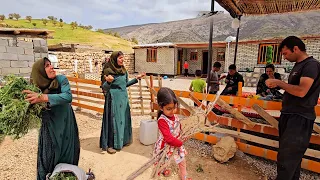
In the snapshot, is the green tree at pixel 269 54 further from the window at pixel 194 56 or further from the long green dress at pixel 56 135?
the long green dress at pixel 56 135

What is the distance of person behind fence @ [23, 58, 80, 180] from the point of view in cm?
227

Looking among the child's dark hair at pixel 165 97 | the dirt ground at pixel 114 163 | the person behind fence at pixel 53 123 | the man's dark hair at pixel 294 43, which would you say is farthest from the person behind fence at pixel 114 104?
the man's dark hair at pixel 294 43

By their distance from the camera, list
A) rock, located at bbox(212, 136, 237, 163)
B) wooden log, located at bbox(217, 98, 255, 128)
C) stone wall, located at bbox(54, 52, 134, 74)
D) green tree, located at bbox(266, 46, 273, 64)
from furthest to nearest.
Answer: stone wall, located at bbox(54, 52, 134, 74) < green tree, located at bbox(266, 46, 273, 64) < rock, located at bbox(212, 136, 237, 163) < wooden log, located at bbox(217, 98, 255, 128)

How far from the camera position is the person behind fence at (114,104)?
12.8 ft

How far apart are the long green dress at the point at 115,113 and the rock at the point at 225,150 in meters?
1.72

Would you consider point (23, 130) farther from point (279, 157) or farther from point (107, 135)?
point (279, 157)

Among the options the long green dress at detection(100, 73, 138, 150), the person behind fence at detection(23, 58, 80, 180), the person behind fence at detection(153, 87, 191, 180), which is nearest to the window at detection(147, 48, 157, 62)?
the long green dress at detection(100, 73, 138, 150)

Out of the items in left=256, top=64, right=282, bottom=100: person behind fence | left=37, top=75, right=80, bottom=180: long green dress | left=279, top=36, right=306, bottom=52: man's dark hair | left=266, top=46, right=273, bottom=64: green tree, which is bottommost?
left=37, top=75, right=80, bottom=180: long green dress

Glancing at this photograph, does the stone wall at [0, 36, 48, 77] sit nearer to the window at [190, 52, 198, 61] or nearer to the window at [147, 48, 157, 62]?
the window at [147, 48, 157, 62]

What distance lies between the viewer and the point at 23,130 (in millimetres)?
2193

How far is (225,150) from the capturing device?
11.6 ft

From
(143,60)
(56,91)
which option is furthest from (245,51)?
(56,91)

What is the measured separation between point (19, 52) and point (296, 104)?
7.86m

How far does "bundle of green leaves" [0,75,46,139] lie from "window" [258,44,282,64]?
55.1 feet
